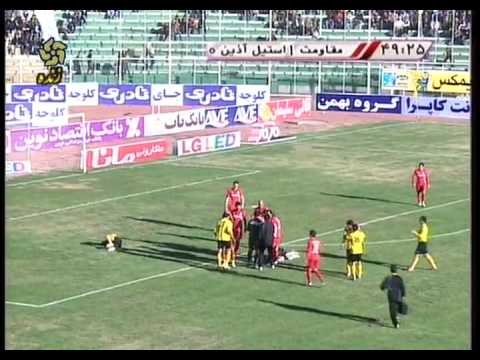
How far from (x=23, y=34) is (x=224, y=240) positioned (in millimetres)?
49554

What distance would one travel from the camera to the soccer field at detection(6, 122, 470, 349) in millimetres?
19828

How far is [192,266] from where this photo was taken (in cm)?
2569

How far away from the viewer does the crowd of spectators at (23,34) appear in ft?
236

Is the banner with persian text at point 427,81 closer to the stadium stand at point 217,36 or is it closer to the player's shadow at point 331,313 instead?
the stadium stand at point 217,36

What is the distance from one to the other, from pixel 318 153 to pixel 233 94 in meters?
15.4

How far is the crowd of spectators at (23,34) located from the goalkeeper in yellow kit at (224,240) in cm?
4833

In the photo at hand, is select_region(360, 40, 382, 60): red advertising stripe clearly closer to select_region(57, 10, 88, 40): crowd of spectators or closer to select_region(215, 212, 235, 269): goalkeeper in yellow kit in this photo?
select_region(57, 10, 88, 40): crowd of spectators

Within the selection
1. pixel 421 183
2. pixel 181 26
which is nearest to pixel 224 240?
pixel 421 183

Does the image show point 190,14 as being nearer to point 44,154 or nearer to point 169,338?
point 44,154

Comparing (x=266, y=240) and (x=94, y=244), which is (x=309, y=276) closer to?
(x=266, y=240)

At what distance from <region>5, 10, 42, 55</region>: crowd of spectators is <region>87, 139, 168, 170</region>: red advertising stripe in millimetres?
28423

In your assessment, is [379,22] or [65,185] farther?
[379,22]

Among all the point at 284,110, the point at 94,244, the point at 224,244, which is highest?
the point at 284,110

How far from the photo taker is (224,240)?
25125 millimetres
